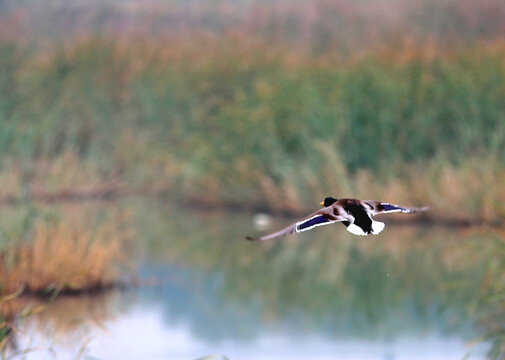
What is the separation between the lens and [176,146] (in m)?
13.6

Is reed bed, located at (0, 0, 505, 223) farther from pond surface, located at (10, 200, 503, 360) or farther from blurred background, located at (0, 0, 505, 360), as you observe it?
pond surface, located at (10, 200, 503, 360)

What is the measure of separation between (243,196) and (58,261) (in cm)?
472

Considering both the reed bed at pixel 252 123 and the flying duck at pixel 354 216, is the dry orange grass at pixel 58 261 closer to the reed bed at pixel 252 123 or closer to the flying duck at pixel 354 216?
the reed bed at pixel 252 123

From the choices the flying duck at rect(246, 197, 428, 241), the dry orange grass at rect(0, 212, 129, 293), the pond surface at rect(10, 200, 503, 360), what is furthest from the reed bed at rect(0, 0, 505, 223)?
the flying duck at rect(246, 197, 428, 241)

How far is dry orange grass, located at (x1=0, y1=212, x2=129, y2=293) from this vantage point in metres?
7.39

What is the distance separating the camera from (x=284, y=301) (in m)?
8.48

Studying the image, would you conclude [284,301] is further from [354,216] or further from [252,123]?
[354,216]

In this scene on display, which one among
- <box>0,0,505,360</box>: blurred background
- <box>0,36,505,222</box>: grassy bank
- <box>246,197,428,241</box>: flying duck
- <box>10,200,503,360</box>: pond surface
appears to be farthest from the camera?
<box>0,36,505,222</box>: grassy bank

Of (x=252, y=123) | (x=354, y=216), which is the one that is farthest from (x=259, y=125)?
(x=354, y=216)

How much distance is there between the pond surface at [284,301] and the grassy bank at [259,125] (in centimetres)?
48

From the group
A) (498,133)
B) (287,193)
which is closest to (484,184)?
(498,133)

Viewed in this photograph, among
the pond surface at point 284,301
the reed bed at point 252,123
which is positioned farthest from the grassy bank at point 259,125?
the pond surface at point 284,301

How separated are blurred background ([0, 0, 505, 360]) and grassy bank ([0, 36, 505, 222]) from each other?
0.02 meters

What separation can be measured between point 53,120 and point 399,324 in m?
6.53
